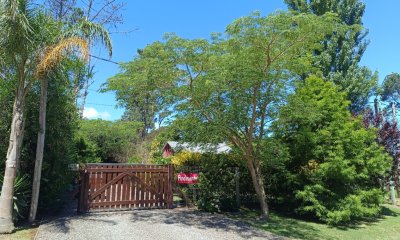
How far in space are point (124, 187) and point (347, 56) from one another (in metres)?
13.6

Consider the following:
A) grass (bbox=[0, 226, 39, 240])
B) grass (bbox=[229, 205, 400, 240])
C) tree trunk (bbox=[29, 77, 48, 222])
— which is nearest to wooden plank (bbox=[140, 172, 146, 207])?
grass (bbox=[229, 205, 400, 240])

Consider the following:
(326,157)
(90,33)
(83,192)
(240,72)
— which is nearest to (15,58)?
(90,33)

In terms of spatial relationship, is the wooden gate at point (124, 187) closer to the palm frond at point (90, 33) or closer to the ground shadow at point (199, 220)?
the ground shadow at point (199, 220)

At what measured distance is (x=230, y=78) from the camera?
27.9 ft

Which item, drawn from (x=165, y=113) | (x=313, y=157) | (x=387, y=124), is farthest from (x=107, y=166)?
(x=387, y=124)

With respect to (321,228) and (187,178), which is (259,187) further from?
(187,178)

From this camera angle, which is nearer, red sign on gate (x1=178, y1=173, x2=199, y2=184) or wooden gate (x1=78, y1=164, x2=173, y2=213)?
wooden gate (x1=78, y1=164, x2=173, y2=213)

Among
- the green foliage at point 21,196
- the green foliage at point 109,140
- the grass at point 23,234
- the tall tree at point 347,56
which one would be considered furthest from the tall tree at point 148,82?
the green foliage at point 109,140

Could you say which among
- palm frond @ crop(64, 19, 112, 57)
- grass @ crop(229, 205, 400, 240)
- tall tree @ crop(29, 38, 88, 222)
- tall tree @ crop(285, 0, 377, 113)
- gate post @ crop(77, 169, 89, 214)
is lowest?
grass @ crop(229, 205, 400, 240)

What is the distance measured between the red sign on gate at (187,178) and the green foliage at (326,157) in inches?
122

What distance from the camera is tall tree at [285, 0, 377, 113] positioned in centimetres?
1752

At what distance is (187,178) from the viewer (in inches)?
454

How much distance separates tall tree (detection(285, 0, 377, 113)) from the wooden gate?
10771 mm

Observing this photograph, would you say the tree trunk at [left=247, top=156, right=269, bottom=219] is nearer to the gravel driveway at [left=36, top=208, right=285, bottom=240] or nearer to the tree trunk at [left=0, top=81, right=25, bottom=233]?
the gravel driveway at [left=36, top=208, right=285, bottom=240]
